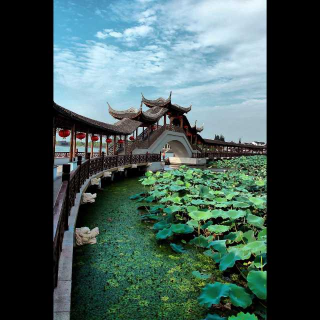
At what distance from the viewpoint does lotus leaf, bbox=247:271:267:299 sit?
95.7 inches

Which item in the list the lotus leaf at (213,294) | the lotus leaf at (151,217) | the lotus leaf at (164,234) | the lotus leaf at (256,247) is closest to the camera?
the lotus leaf at (213,294)

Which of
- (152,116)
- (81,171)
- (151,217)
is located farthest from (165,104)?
(151,217)

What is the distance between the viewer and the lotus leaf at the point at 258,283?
2432 millimetres

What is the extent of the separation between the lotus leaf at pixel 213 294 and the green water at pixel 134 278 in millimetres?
424

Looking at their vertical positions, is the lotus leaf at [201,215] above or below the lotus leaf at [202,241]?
above

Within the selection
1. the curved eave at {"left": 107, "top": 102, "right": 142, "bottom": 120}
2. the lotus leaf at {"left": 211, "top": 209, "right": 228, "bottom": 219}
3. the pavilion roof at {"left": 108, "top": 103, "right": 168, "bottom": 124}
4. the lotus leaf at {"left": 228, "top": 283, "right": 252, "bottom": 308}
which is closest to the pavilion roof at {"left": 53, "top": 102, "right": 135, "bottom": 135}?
the pavilion roof at {"left": 108, "top": 103, "right": 168, "bottom": 124}

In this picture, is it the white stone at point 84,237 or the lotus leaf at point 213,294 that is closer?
the lotus leaf at point 213,294

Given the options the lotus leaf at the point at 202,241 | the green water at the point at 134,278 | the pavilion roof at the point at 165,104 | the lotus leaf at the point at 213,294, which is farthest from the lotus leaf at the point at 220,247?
the pavilion roof at the point at 165,104

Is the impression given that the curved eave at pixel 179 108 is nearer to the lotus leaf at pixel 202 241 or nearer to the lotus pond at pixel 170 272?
the lotus pond at pixel 170 272

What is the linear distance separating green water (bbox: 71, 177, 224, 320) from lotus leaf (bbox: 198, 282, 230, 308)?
0.42 metres

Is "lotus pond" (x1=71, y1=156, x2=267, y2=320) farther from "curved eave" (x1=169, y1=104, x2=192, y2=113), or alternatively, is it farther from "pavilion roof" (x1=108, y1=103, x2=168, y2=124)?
"curved eave" (x1=169, y1=104, x2=192, y2=113)

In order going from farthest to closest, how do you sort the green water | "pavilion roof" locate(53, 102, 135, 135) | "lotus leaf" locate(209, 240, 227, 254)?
"pavilion roof" locate(53, 102, 135, 135) → "lotus leaf" locate(209, 240, 227, 254) → the green water
